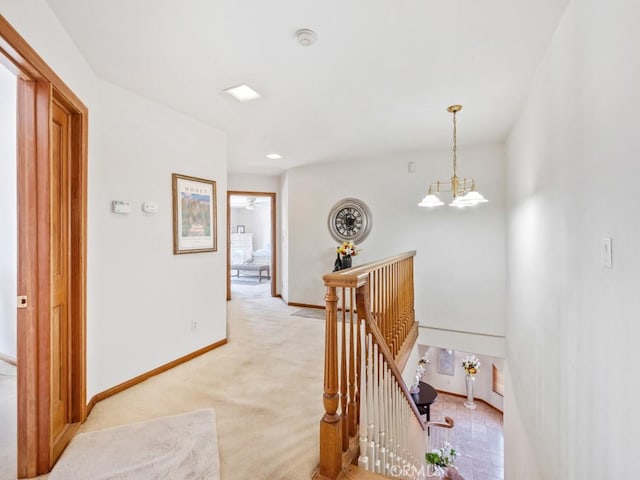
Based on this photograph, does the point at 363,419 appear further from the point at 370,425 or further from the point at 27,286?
the point at 27,286

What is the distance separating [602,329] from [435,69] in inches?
76.2

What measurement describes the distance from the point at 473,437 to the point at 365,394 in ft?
20.1

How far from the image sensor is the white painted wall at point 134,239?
7.54ft

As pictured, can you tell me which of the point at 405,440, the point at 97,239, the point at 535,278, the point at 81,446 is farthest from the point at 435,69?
the point at 81,446

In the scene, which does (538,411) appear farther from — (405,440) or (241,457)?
(241,457)

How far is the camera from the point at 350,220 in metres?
5.19

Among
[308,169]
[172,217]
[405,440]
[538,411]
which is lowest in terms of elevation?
[405,440]

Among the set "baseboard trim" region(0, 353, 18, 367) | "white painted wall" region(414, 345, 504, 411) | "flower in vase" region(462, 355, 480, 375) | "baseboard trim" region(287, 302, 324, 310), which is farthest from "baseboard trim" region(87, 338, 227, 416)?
"flower in vase" region(462, 355, 480, 375)

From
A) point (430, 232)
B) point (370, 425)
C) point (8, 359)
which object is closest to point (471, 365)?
point (430, 232)

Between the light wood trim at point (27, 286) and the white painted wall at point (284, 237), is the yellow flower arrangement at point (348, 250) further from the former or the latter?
the light wood trim at point (27, 286)

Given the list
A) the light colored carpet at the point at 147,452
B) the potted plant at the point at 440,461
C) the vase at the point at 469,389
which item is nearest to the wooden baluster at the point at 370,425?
the light colored carpet at the point at 147,452

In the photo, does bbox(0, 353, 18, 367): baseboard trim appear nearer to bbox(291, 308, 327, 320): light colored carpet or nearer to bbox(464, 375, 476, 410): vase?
bbox(291, 308, 327, 320): light colored carpet

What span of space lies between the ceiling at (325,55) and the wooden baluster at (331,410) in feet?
5.04

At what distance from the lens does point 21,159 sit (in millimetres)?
1623
